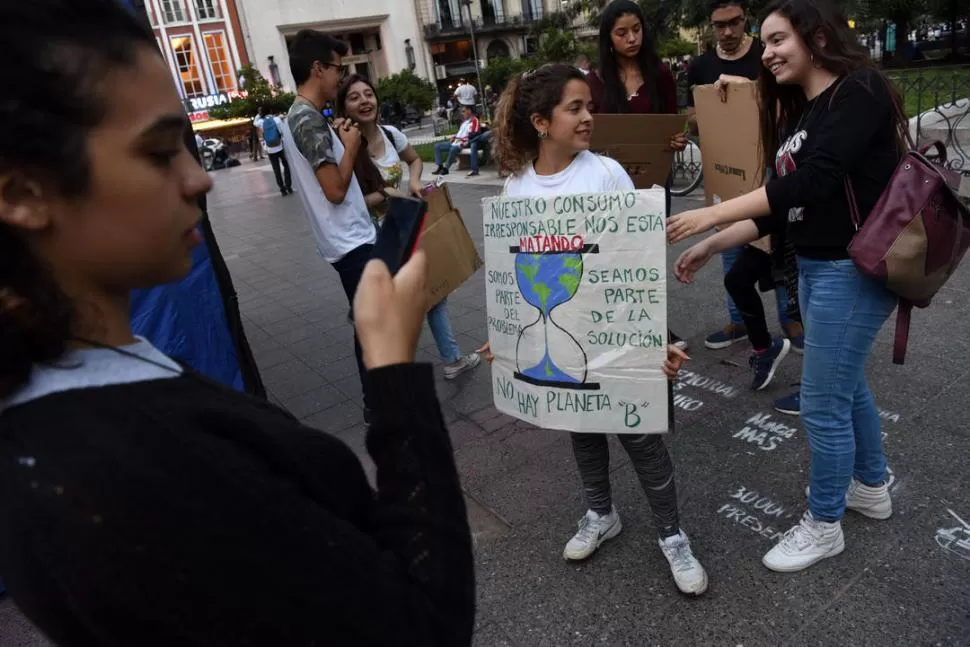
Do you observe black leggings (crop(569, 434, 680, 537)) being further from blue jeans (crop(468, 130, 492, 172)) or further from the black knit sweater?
blue jeans (crop(468, 130, 492, 172))

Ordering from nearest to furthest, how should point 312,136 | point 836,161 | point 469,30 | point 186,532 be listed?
point 186,532 < point 836,161 < point 312,136 < point 469,30

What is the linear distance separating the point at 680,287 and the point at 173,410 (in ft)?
16.6

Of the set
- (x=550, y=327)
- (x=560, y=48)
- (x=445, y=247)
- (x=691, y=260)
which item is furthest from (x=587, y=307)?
(x=560, y=48)

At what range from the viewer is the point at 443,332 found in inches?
172

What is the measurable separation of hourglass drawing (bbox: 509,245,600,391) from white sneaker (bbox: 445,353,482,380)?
210cm

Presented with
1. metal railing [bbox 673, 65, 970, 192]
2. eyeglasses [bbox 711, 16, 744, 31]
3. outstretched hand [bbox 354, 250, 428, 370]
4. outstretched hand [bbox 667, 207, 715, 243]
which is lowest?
metal railing [bbox 673, 65, 970, 192]

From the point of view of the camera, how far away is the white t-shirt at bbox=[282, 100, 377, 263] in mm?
3422

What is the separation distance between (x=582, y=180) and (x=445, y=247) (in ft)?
2.03

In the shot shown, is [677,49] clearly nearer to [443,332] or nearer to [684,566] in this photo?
[443,332]

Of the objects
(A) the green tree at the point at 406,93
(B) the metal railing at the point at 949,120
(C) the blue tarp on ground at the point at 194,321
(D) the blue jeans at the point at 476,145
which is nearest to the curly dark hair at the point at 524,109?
(C) the blue tarp on ground at the point at 194,321

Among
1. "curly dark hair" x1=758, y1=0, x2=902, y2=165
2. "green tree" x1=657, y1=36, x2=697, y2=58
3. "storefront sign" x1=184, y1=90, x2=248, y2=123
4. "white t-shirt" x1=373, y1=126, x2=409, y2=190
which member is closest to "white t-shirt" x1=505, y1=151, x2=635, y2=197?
"curly dark hair" x1=758, y1=0, x2=902, y2=165

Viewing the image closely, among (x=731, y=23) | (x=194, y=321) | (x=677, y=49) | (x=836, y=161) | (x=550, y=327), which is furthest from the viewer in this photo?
(x=677, y=49)

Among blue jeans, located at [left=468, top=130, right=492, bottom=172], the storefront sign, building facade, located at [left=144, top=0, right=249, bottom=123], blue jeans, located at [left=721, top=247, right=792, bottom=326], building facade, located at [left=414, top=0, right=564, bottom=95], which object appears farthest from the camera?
building facade, located at [left=414, top=0, right=564, bottom=95]

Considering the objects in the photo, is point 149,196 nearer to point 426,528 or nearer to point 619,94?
point 426,528
